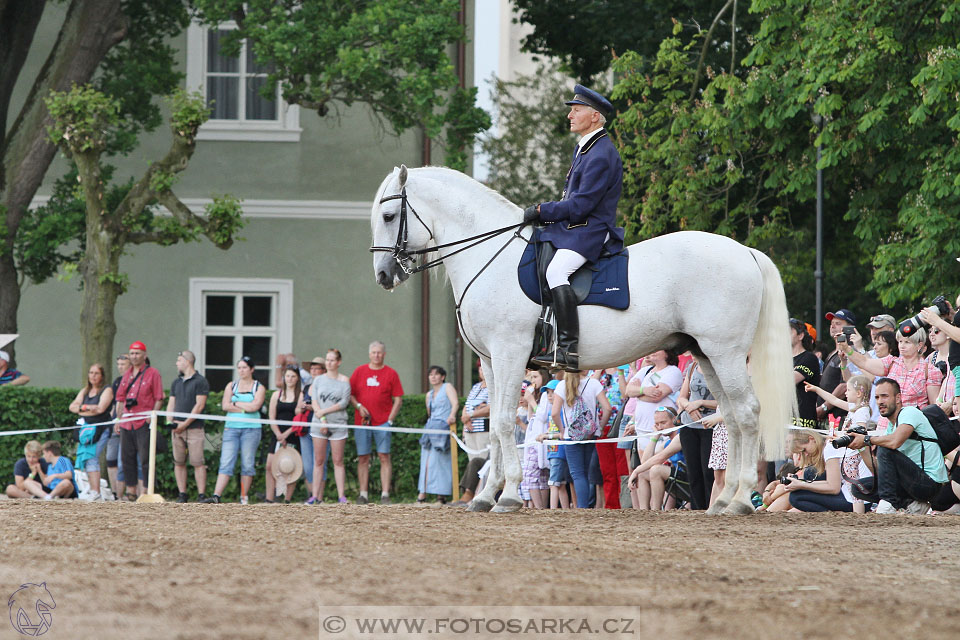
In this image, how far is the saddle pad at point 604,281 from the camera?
940cm

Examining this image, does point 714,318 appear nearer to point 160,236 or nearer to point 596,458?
point 596,458

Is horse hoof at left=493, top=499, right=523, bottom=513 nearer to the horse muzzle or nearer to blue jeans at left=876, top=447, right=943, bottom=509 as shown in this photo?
the horse muzzle

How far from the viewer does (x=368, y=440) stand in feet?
58.4

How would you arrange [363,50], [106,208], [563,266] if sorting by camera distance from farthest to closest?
[106,208] → [363,50] → [563,266]

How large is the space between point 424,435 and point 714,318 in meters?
8.27

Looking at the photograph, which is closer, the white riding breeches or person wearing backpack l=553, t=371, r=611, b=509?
the white riding breeches

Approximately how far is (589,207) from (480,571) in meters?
4.06

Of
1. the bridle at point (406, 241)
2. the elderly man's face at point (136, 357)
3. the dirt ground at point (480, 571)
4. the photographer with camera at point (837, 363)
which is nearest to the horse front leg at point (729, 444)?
the dirt ground at point (480, 571)

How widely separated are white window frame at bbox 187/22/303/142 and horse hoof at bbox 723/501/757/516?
16.6 meters

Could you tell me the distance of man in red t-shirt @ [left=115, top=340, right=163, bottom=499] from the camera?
16.9 metres

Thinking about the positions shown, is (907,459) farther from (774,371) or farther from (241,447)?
(241,447)

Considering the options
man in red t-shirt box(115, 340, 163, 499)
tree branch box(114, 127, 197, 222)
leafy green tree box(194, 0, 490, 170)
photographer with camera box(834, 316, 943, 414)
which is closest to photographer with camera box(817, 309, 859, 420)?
photographer with camera box(834, 316, 943, 414)

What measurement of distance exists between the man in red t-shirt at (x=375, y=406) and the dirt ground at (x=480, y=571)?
8.60 meters

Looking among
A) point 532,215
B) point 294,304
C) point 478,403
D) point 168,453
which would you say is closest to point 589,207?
point 532,215
